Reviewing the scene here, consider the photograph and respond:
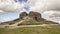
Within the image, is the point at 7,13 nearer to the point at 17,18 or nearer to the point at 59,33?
the point at 17,18

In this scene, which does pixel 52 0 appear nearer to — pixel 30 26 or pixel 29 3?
pixel 29 3

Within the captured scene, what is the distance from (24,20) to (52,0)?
114cm

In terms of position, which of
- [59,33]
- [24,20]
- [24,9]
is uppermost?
[24,9]

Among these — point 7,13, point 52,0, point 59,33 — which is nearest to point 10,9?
point 7,13

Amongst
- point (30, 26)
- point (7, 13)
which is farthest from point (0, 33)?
point (30, 26)

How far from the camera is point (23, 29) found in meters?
5.09

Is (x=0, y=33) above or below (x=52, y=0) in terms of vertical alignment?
below

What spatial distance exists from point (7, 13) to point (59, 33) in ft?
5.94

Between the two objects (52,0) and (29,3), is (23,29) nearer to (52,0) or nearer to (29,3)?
(29,3)

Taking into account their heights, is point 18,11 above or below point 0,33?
above

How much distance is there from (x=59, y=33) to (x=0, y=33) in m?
1.91

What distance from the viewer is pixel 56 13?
5180 millimetres

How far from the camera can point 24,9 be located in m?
5.27

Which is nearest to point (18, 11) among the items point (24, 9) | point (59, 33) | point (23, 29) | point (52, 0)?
point (24, 9)
